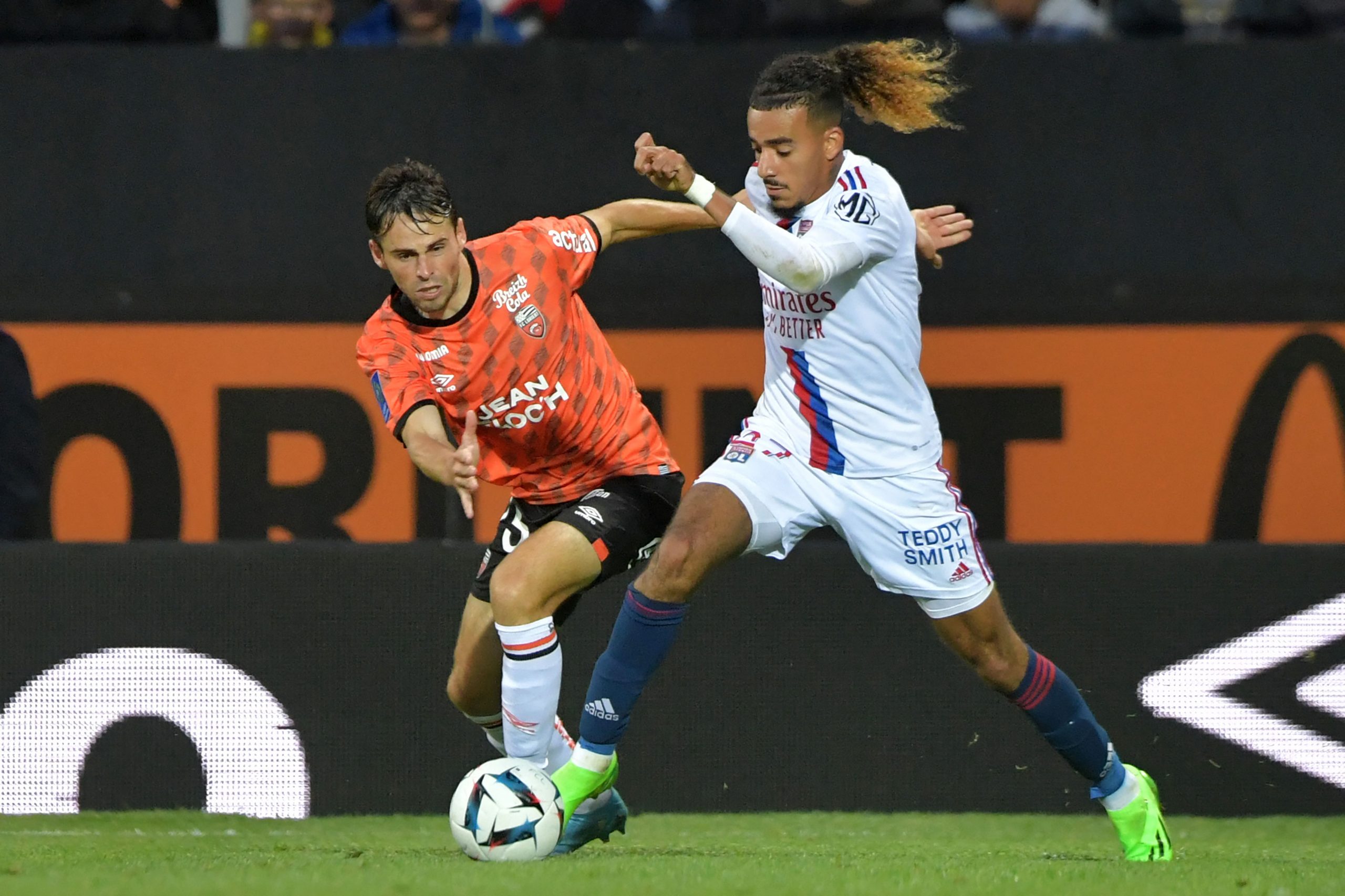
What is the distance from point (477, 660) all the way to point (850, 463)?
131 centimetres

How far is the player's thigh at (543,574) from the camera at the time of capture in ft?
16.8

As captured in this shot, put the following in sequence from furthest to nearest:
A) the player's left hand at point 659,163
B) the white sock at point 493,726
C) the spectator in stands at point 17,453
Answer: the spectator in stands at point 17,453 → the white sock at point 493,726 → the player's left hand at point 659,163

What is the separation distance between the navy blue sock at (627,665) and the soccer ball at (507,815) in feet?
0.68

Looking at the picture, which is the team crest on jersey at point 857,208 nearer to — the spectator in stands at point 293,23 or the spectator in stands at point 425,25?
the spectator in stands at point 425,25

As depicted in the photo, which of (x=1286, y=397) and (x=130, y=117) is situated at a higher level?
(x=130, y=117)

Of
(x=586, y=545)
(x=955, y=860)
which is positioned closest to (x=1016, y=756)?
(x=955, y=860)

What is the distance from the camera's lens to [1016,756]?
678 centimetres

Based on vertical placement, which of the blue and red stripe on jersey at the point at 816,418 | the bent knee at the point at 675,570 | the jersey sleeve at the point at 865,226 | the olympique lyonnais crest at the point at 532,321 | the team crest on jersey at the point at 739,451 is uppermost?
the jersey sleeve at the point at 865,226

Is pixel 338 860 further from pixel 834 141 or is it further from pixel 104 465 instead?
pixel 104 465

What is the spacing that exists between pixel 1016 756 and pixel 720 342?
2.01 metres

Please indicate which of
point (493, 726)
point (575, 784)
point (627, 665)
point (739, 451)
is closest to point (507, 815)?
point (575, 784)

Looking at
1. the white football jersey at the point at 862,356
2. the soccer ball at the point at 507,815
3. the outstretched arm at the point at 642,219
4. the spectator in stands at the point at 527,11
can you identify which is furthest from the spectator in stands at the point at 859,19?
the soccer ball at the point at 507,815

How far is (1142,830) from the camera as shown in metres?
5.28

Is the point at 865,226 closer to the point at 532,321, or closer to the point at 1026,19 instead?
the point at 532,321
